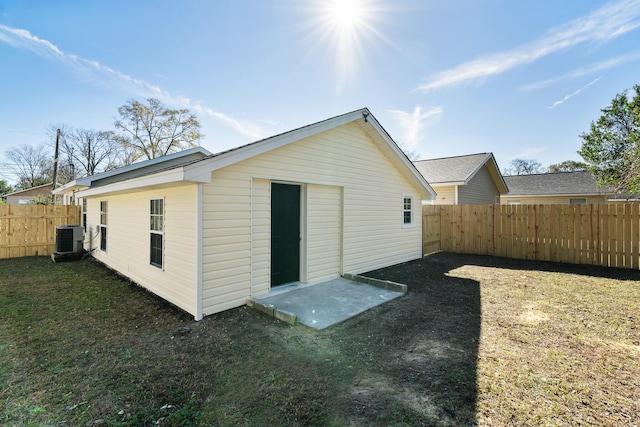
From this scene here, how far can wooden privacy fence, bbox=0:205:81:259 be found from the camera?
10.1m

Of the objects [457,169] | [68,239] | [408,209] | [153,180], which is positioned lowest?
[68,239]

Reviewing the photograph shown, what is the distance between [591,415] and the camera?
237 cm

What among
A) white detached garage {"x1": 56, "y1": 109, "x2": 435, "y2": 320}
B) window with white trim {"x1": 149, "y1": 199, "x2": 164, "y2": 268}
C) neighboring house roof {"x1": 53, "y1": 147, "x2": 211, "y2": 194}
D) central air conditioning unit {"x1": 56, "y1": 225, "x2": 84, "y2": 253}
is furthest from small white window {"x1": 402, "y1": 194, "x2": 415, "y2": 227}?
central air conditioning unit {"x1": 56, "y1": 225, "x2": 84, "y2": 253}

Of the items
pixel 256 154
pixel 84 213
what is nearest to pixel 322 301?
pixel 256 154

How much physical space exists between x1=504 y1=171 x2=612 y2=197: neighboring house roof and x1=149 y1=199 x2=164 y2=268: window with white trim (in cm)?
2604

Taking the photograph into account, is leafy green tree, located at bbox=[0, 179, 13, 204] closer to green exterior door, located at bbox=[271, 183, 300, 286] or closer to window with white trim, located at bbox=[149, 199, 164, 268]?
window with white trim, located at bbox=[149, 199, 164, 268]

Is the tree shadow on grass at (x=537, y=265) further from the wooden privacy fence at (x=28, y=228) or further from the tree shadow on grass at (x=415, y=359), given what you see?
the wooden privacy fence at (x=28, y=228)

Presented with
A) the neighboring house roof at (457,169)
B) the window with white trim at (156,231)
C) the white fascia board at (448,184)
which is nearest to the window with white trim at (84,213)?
the window with white trim at (156,231)

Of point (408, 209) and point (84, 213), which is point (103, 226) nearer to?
point (84, 213)

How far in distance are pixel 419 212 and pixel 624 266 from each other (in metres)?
5.94

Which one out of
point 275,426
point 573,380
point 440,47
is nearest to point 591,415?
point 573,380

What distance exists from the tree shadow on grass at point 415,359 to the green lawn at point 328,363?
18 millimetres

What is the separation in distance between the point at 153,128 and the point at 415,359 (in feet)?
107

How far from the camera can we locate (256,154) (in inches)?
198
